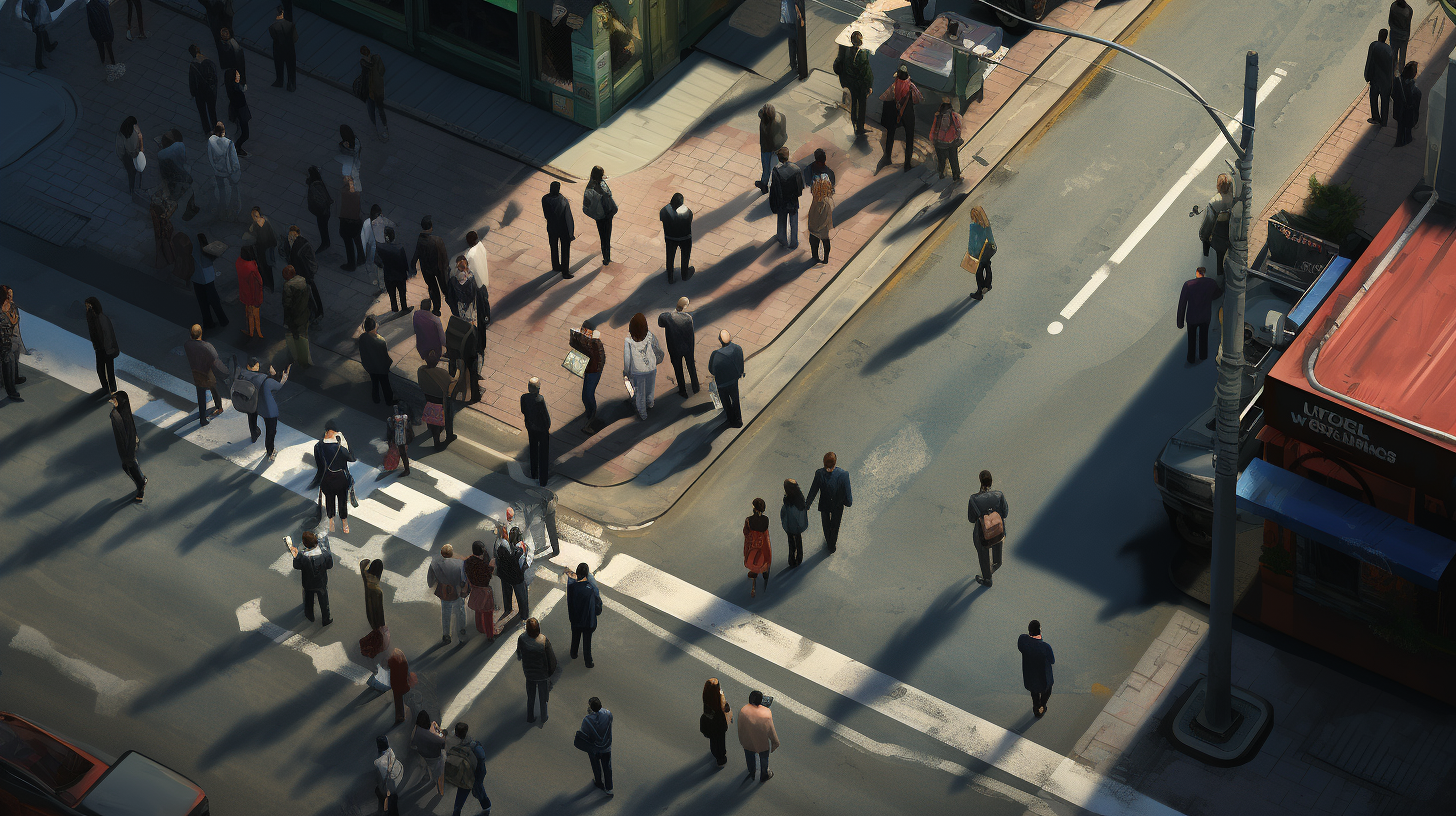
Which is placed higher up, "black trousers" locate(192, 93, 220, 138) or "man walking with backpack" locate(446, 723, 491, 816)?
"black trousers" locate(192, 93, 220, 138)

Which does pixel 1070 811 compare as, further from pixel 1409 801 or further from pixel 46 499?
pixel 46 499

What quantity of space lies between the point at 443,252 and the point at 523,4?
5.30 metres

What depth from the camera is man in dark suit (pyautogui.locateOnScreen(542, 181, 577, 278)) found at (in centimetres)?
2930

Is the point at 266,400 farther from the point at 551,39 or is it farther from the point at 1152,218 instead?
the point at 1152,218

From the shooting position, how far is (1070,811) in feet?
74.7

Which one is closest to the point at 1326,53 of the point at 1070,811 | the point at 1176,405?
the point at 1176,405

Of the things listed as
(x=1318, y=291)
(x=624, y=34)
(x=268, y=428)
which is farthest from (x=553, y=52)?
(x=1318, y=291)

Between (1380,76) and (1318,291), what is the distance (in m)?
6.95

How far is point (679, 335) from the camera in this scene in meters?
27.4

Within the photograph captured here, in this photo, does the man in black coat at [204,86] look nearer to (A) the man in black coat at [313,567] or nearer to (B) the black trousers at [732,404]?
(A) the man in black coat at [313,567]

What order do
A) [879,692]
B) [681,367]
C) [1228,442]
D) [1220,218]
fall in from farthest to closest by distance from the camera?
1. [1220,218]
2. [681,367]
3. [879,692]
4. [1228,442]

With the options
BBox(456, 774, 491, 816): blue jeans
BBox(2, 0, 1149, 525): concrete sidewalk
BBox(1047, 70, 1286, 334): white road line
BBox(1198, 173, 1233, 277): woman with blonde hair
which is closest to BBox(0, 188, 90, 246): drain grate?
BBox(2, 0, 1149, 525): concrete sidewalk

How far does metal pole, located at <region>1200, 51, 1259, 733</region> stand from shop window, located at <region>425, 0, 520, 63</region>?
15.0m

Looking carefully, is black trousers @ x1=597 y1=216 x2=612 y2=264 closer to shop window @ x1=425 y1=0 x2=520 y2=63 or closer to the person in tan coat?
shop window @ x1=425 y1=0 x2=520 y2=63
